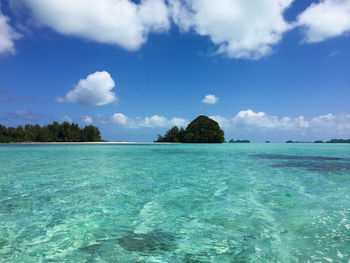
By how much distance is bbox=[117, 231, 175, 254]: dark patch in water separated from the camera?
10.4 ft

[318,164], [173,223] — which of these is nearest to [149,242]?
[173,223]

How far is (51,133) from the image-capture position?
205ft

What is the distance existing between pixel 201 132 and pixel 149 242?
6743 cm

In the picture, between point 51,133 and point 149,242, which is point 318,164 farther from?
point 51,133

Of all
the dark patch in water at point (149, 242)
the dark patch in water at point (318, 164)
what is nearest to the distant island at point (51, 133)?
the dark patch in water at point (318, 164)

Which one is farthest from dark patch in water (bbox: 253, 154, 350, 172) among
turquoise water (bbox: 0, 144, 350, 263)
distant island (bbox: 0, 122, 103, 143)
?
distant island (bbox: 0, 122, 103, 143)

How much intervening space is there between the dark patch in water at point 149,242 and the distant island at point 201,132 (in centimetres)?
6641

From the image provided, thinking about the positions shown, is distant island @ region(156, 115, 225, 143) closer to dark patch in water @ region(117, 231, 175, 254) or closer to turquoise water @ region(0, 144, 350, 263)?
turquoise water @ region(0, 144, 350, 263)

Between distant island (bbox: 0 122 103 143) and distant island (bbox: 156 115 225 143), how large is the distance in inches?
1012

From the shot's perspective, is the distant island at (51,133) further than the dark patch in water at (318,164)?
Yes

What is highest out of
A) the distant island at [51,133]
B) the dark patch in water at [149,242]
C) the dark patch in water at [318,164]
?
the distant island at [51,133]

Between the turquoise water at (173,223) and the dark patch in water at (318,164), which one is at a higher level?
the dark patch in water at (318,164)

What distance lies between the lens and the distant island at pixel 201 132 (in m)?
69.9

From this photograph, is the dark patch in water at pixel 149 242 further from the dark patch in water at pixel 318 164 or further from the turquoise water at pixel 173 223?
the dark patch in water at pixel 318 164
